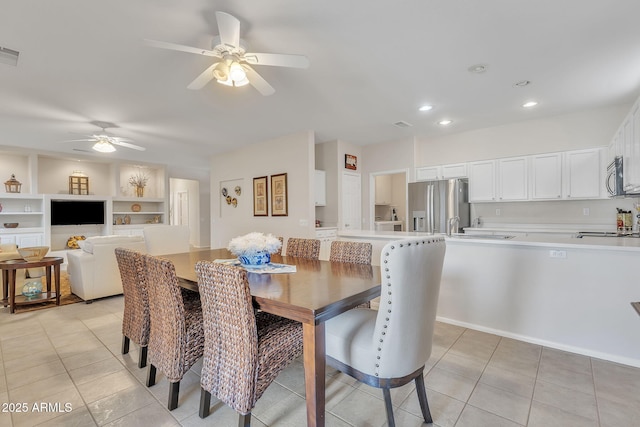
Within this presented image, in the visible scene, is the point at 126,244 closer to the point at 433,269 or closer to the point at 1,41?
the point at 1,41

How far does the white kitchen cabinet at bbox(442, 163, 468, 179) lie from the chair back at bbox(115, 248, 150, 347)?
15.8 feet

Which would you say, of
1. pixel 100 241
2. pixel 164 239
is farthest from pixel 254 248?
pixel 100 241

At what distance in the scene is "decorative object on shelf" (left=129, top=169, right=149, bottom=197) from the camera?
8352 mm

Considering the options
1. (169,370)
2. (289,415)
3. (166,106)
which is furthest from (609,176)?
(166,106)

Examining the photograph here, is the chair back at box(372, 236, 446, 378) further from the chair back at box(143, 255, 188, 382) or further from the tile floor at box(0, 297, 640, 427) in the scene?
the chair back at box(143, 255, 188, 382)

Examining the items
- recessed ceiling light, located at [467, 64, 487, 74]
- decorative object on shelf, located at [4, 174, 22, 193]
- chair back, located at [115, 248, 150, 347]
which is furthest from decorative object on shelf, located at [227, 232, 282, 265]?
decorative object on shelf, located at [4, 174, 22, 193]

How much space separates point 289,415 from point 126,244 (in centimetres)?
355

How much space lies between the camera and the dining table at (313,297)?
138 centimetres

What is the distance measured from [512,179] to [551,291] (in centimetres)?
259

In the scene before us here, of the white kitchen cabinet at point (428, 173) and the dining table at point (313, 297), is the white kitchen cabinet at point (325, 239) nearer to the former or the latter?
the white kitchen cabinet at point (428, 173)

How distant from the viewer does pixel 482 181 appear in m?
4.89

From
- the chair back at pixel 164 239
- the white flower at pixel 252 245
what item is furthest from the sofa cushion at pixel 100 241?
the white flower at pixel 252 245

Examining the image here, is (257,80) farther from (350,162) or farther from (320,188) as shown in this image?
(350,162)

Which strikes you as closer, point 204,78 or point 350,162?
point 204,78
